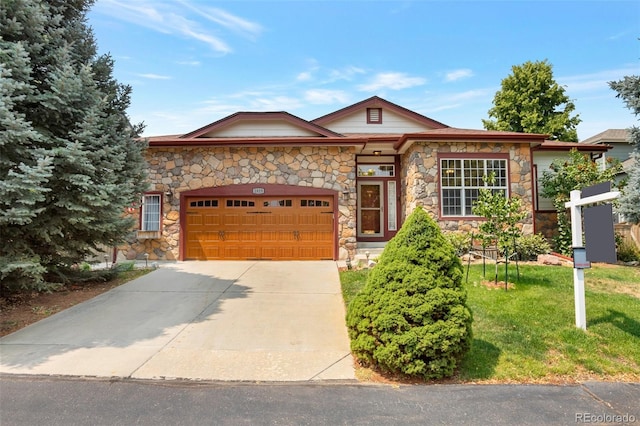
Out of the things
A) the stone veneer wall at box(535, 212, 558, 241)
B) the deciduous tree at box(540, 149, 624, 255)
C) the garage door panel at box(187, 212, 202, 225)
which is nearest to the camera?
the deciduous tree at box(540, 149, 624, 255)

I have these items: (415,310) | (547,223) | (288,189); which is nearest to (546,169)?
(547,223)

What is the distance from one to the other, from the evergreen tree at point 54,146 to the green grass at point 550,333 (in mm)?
4886

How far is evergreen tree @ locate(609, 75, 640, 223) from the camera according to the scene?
481 cm

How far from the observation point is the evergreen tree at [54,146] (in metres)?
5.00

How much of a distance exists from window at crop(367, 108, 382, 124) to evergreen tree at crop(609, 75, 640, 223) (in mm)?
8738

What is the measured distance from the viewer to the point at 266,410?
9.91ft

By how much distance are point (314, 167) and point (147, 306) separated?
20.4 ft

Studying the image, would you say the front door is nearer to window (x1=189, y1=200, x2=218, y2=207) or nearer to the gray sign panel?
window (x1=189, y1=200, x2=218, y2=207)

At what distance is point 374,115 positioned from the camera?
13.5 metres

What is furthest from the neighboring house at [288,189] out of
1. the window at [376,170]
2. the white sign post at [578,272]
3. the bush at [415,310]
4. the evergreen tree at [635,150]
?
the bush at [415,310]

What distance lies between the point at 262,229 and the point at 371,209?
409cm

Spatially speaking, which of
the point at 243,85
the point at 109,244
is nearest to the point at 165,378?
the point at 109,244

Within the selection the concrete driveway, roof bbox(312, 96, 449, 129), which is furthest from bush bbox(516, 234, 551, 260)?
roof bbox(312, 96, 449, 129)

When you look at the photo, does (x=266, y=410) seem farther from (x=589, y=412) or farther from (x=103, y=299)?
(x=103, y=299)
